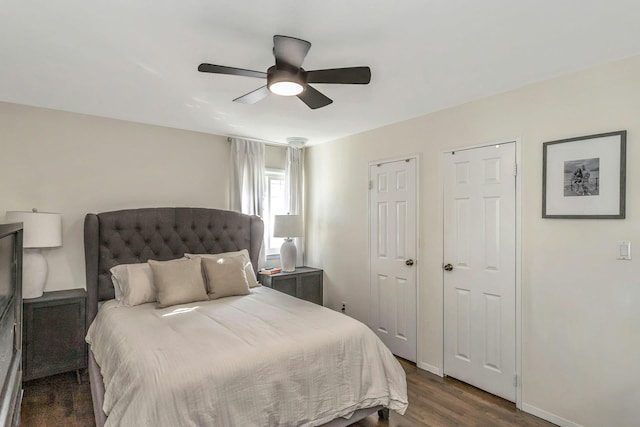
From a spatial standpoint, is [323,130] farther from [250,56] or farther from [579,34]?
[579,34]

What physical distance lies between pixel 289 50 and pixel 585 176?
2.13 m

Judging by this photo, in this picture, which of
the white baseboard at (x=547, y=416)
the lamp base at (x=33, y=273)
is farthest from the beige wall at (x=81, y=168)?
the white baseboard at (x=547, y=416)

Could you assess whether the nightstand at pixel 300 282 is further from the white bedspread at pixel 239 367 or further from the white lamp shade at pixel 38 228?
the white lamp shade at pixel 38 228

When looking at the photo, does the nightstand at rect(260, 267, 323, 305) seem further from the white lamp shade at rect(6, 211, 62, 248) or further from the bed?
the white lamp shade at rect(6, 211, 62, 248)

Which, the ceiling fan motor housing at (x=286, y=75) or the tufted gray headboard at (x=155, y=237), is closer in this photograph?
the ceiling fan motor housing at (x=286, y=75)

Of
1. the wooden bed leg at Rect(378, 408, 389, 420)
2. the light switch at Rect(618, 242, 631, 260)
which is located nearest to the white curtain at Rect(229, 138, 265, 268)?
the wooden bed leg at Rect(378, 408, 389, 420)

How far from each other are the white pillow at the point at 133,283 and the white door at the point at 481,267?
2.69 metres

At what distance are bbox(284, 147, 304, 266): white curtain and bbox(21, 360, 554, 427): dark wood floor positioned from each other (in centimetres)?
233

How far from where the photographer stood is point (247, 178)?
4.45 meters

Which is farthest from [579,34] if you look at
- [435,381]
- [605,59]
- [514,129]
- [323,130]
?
[435,381]

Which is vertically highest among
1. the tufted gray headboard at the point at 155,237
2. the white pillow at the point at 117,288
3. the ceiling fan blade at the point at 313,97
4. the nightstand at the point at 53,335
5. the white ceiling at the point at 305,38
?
the white ceiling at the point at 305,38

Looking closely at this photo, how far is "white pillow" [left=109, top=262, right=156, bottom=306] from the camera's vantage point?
304 cm

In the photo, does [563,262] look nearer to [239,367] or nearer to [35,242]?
[239,367]

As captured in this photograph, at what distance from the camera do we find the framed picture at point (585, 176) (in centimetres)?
225
